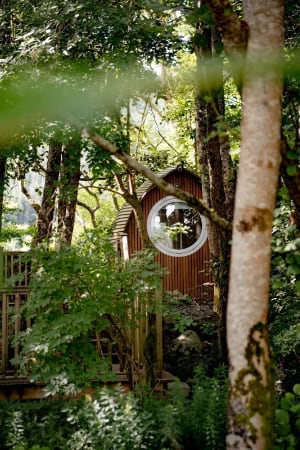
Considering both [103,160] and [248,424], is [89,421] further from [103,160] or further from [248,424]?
[103,160]

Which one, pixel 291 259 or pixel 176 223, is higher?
pixel 176 223

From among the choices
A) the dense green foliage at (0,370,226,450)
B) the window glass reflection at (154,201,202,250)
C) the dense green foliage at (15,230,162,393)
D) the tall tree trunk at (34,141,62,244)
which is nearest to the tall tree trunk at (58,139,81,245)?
the tall tree trunk at (34,141,62,244)

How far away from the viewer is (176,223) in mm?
12484

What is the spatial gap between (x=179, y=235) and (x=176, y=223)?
480 millimetres

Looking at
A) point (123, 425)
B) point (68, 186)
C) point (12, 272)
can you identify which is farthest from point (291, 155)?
point (68, 186)

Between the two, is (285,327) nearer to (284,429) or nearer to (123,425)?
(284,429)

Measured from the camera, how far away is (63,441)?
12.6 ft

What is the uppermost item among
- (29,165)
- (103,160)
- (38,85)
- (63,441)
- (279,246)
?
(29,165)

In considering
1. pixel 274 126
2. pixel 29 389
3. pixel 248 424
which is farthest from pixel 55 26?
pixel 248 424

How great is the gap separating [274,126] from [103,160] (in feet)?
11.8

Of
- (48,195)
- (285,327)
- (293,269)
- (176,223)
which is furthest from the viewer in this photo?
(176,223)

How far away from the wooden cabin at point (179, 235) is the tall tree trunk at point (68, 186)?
141 inches

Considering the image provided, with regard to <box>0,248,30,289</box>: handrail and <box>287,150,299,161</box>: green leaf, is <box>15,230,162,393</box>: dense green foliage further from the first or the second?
<box>287,150,299,161</box>: green leaf


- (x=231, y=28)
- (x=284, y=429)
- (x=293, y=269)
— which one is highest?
(x=231, y=28)
